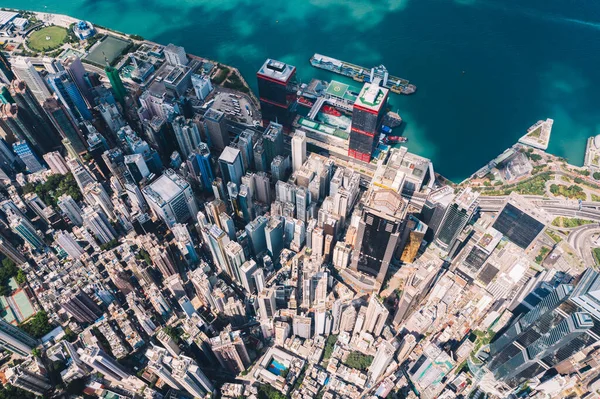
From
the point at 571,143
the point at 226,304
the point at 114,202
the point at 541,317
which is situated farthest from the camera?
the point at 571,143

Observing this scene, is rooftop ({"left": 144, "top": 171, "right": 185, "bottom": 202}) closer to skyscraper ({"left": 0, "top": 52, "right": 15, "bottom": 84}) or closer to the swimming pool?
the swimming pool

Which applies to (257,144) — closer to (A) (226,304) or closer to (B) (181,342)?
(A) (226,304)

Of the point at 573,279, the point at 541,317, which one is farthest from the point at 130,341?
the point at 573,279

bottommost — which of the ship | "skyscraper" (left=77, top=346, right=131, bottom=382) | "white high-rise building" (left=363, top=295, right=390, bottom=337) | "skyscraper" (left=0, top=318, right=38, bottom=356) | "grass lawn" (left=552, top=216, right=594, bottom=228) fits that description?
"skyscraper" (left=0, top=318, right=38, bottom=356)

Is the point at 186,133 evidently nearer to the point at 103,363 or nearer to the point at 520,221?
the point at 103,363

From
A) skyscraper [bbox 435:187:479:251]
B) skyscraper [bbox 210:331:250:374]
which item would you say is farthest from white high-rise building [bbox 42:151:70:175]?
skyscraper [bbox 435:187:479:251]
